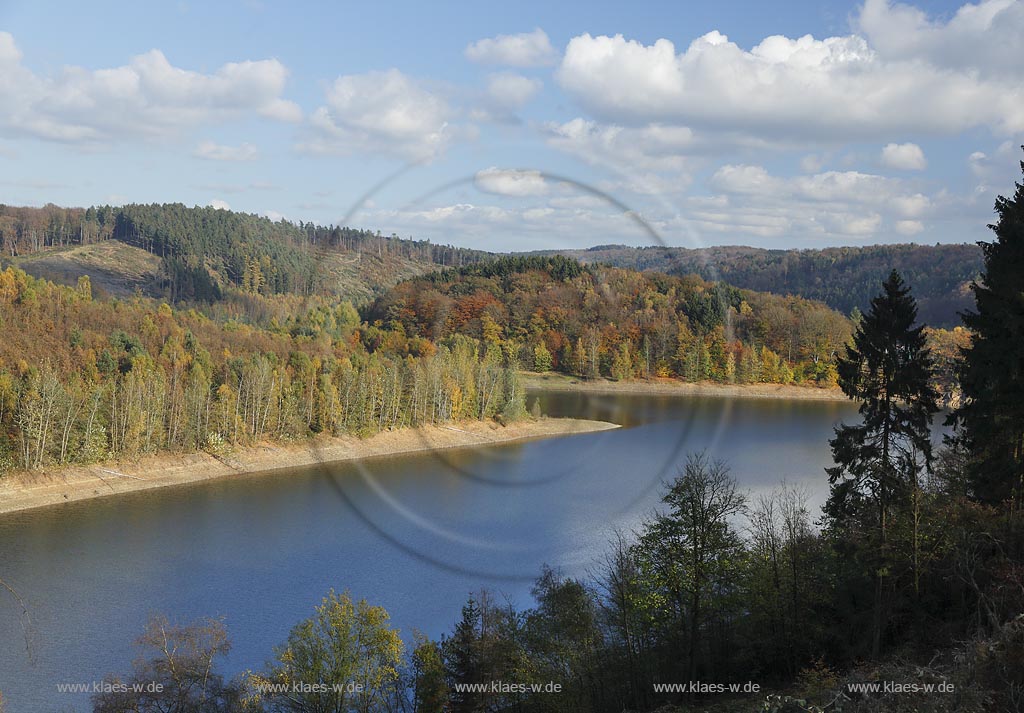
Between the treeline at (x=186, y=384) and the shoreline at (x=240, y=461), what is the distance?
23.1 inches

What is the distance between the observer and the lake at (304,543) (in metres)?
15.8

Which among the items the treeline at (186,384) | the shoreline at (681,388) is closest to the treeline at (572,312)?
the shoreline at (681,388)

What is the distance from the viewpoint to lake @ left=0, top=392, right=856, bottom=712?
15844 millimetres

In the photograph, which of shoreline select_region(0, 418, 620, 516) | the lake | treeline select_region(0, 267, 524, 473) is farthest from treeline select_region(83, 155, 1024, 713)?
shoreline select_region(0, 418, 620, 516)

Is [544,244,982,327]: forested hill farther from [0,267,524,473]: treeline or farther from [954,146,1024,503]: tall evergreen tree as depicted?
[954,146,1024,503]: tall evergreen tree

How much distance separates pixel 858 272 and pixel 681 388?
64.3 metres

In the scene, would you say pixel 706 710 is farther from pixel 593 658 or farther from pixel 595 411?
pixel 595 411

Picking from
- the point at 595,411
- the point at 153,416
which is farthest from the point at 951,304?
the point at 153,416

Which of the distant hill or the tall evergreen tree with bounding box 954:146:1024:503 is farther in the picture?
the distant hill

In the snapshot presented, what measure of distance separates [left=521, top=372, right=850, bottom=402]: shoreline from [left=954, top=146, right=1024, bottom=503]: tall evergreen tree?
30.9 m

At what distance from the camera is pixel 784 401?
58000 mm

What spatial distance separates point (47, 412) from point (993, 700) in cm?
3153

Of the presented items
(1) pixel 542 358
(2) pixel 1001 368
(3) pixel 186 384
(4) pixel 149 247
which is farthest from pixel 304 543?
(4) pixel 149 247

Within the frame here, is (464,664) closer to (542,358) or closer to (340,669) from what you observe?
(340,669)
